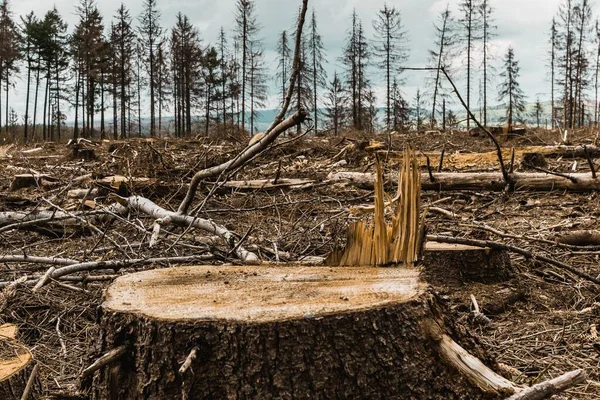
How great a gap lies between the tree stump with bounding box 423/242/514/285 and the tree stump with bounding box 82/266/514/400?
7.11 feet

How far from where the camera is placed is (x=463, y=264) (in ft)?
13.4

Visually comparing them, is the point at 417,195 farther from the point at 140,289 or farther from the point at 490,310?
the point at 490,310

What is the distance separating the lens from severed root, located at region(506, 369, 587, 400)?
1.54 metres

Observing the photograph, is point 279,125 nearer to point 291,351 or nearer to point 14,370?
point 291,351

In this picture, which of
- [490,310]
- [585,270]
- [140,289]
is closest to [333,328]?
[140,289]

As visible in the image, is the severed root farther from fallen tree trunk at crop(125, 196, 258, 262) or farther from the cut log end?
fallen tree trunk at crop(125, 196, 258, 262)

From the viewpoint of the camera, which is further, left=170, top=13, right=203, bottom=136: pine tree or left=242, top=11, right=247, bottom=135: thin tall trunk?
left=170, top=13, right=203, bottom=136: pine tree

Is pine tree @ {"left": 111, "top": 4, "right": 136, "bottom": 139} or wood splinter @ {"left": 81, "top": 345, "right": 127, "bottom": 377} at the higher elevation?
pine tree @ {"left": 111, "top": 4, "right": 136, "bottom": 139}

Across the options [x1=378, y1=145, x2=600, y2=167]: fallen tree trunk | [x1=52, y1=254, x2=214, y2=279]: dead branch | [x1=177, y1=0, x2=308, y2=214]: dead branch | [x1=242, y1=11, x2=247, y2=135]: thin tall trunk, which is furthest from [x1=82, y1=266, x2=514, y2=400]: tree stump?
[x1=242, y1=11, x2=247, y2=135]: thin tall trunk

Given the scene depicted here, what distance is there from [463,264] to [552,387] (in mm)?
2554

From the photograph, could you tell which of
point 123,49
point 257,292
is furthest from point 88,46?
point 257,292

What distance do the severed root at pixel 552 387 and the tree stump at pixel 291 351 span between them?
0.07 metres

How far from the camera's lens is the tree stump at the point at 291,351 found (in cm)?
169

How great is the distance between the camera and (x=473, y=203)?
7090 millimetres
